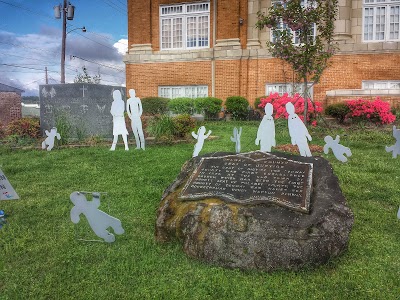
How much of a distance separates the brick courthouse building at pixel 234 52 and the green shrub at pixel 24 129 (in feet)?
29.5

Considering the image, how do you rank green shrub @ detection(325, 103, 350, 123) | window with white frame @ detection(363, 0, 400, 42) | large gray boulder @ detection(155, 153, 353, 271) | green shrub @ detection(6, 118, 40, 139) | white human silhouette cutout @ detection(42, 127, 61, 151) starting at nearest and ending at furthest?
large gray boulder @ detection(155, 153, 353, 271), white human silhouette cutout @ detection(42, 127, 61, 151), green shrub @ detection(6, 118, 40, 139), green shrub @ detection(325, 103, 350, 123), window with white frame @ detection(363, 0, 400, 42)

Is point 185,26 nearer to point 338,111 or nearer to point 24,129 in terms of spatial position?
point 338,111

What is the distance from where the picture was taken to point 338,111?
1543 cm

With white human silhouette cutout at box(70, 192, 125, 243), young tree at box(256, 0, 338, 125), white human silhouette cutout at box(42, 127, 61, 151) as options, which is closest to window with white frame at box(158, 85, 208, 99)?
young tree at box(256, 0, 338, 125)

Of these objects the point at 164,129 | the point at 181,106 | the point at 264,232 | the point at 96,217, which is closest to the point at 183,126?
the point at 164,129

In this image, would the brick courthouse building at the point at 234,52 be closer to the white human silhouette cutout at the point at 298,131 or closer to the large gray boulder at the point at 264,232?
the white human silhouette cutout at the point at 298,131

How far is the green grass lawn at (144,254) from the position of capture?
4.15 metres

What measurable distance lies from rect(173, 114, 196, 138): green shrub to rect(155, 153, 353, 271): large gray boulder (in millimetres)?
7647

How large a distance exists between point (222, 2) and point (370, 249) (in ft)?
60.1

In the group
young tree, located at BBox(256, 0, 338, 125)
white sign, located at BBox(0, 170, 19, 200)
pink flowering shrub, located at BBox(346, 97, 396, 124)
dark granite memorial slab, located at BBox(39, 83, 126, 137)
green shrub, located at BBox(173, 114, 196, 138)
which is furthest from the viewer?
pink flowering shrub, located at BBox(346, 97, 396, 124)

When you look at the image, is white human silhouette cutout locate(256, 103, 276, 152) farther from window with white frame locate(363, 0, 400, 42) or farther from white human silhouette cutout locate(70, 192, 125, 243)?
window with white frame locate(363, 0, 400, 42)

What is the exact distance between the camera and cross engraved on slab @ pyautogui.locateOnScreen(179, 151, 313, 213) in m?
4.99

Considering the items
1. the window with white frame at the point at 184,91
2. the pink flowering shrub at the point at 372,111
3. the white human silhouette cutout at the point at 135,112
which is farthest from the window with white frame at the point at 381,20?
the white human silhouette cutout at the point at 135,112

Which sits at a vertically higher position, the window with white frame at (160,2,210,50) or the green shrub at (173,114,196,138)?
the window with white frame at (160,2,210,50)
